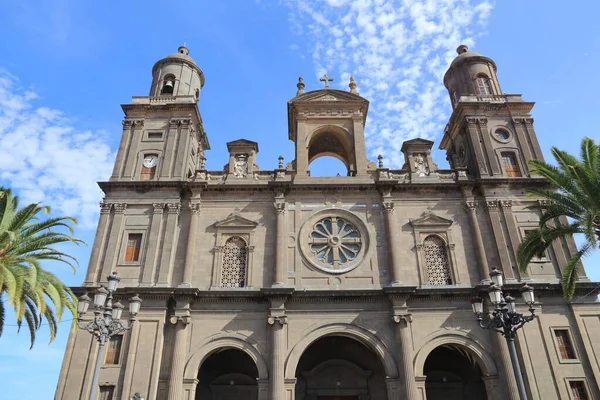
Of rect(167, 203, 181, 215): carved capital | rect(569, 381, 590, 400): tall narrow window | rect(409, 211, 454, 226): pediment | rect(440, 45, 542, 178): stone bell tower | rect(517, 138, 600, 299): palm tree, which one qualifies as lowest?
rect(569, 381, 590, 400): tall narrow window

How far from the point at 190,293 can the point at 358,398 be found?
10080mm

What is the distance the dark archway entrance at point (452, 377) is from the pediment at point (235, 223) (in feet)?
39.7

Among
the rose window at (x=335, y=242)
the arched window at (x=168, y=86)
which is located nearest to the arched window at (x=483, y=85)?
the rose window at (x=335, y=242)

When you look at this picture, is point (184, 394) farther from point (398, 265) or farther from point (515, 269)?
point (515, 269)

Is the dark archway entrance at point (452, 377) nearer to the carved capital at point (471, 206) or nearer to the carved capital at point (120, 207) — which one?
the carved capital at point (471, 206)

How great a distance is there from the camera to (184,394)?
65.7 feet

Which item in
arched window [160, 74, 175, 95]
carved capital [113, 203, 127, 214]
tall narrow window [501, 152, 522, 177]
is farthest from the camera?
arched window [160, 74, 175, 95]

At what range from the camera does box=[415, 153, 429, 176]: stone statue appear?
26.5 meters

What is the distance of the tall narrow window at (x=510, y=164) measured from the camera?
26297mm

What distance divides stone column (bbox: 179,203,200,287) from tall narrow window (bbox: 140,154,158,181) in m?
3.45

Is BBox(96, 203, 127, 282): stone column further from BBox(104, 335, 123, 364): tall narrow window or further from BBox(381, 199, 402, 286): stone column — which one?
BBox(381, 199, 402, 286): stone column

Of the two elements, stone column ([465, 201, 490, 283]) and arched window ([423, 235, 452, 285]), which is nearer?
stone column ([465, 201, 490, 283])

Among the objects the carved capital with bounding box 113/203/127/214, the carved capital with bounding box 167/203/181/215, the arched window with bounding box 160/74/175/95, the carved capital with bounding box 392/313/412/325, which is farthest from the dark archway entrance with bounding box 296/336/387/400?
the arched window with bounding box 160/74/175/95

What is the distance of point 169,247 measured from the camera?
23.2 m
